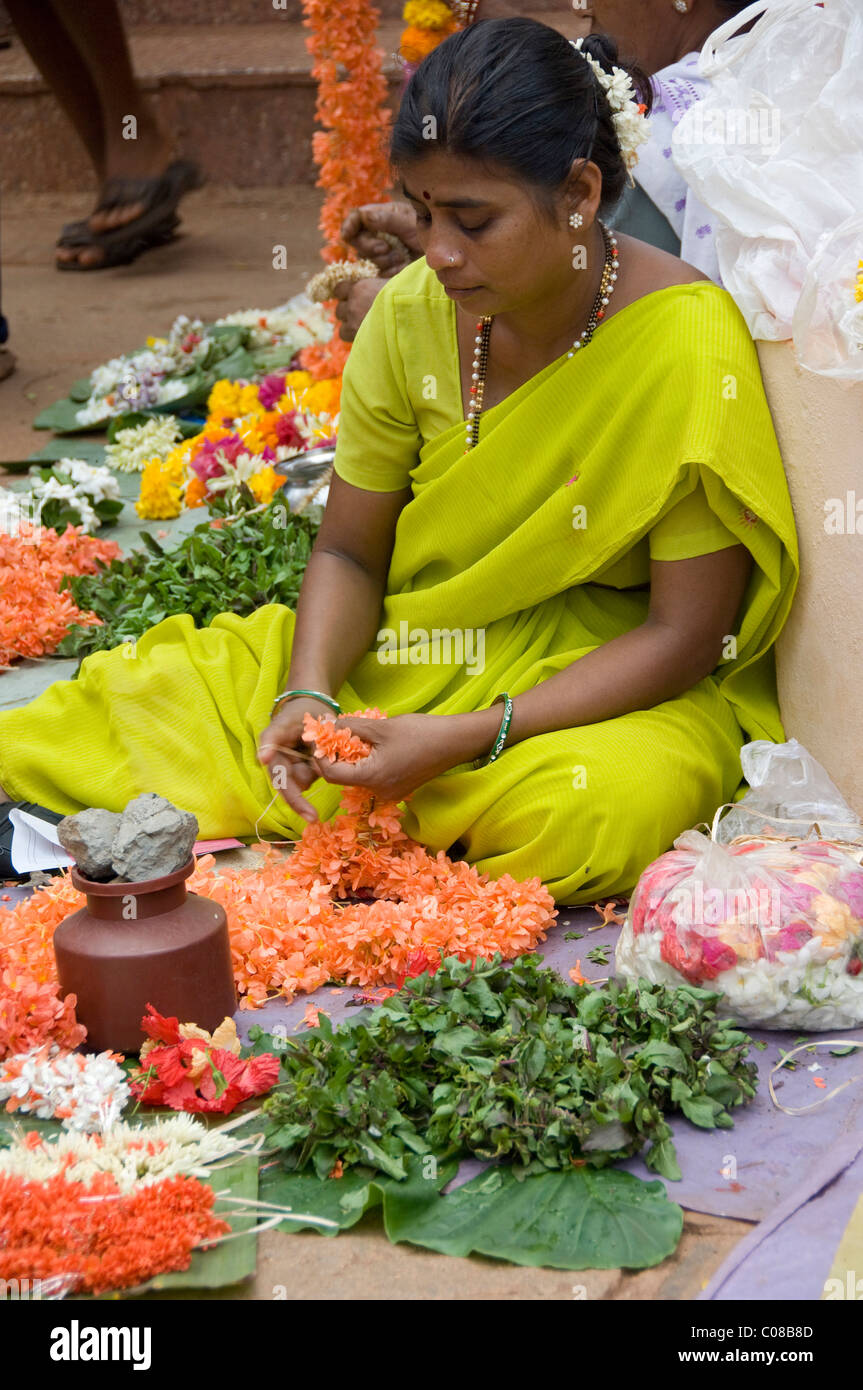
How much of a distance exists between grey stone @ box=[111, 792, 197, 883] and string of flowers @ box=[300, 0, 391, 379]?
3259 millimetres

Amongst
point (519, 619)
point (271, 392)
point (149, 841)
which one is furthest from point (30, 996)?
point (271, 392)

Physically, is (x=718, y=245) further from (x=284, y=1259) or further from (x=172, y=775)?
(x=284, y=1259)

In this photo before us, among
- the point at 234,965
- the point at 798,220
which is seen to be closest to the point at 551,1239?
the point at 234,965

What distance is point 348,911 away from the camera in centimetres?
265

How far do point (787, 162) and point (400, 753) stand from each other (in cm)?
127

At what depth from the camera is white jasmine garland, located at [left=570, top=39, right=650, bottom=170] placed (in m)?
2.53

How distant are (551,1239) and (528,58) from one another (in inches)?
70.7

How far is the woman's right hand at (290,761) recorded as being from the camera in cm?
273

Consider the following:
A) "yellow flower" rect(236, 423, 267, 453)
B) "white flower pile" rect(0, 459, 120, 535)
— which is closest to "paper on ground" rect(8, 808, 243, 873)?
"white flower pile" rect(0, 459, 120, 535)

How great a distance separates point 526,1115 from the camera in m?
2.02

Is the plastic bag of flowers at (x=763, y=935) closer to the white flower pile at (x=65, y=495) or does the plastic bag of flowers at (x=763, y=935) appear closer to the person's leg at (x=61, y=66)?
the white flower pile at (x=65, y=495)

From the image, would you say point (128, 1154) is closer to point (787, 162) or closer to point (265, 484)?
point (787, 162)

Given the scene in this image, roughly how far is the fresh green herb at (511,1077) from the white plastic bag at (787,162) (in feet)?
3.71

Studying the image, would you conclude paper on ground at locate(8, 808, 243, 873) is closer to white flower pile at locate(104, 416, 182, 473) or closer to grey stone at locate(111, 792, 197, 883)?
grey stone at locate(111, 792, 197, 883)
